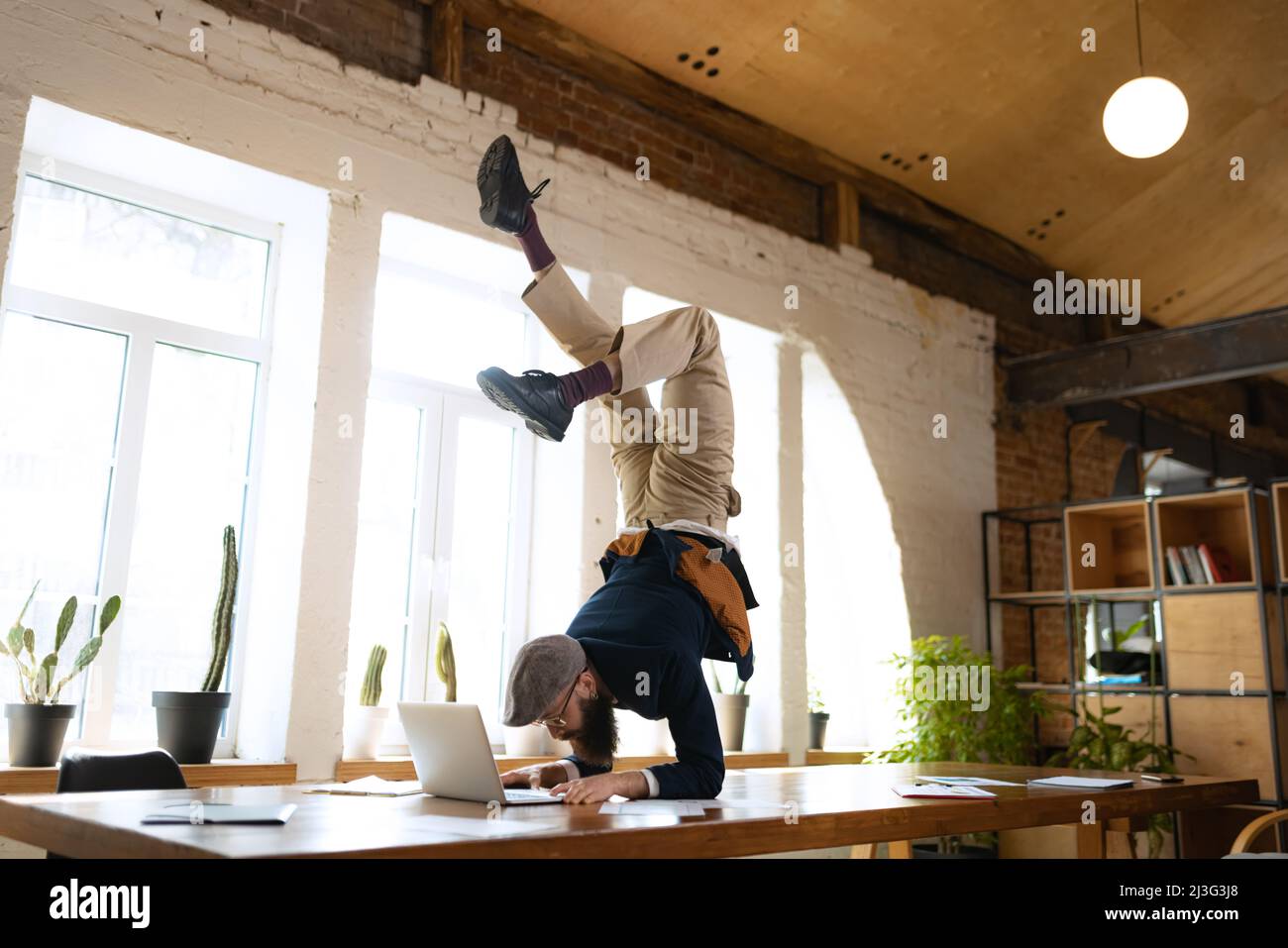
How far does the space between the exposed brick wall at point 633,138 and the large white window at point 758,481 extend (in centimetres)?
61

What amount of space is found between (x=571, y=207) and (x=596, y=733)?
2.80 meters

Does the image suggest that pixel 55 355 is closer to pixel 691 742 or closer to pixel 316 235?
pixel 316 235

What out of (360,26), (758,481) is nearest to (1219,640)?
(758,481)

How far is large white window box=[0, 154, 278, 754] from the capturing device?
3.56m

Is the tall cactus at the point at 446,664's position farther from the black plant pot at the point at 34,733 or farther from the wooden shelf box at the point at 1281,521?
the wooden shelf box at the point at 1281,521

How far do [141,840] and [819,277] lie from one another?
15.9ft

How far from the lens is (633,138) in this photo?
5.07 metres

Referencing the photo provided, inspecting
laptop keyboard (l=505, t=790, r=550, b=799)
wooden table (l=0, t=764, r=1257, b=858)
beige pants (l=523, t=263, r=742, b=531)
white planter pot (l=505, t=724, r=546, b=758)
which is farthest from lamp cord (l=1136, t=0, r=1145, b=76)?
laptop keyboard (l=505, t=790, r=550, b=799)

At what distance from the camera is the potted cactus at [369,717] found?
3873 millimetres

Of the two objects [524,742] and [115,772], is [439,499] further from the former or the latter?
[115,772]

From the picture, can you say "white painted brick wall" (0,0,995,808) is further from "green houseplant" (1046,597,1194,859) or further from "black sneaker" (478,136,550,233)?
"black sneaker" (478,136,550,233)

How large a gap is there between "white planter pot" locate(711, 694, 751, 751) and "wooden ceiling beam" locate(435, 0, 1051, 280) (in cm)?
273

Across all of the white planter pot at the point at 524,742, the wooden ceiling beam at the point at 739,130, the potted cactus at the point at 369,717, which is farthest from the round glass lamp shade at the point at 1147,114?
the potted cactus at the point at 369,717
